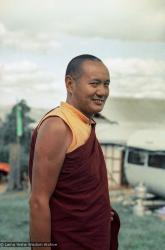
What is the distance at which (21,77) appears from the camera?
253 centimetres

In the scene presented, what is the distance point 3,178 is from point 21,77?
616mm

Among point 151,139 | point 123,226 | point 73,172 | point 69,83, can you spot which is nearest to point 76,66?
point 69,83

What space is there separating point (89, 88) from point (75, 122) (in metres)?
0.12

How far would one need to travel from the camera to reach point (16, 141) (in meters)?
2.56

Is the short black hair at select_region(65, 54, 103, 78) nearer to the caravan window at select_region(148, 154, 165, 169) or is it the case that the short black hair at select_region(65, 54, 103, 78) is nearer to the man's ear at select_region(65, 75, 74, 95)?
the man's ear at select_region(65, 75, 74, 95)

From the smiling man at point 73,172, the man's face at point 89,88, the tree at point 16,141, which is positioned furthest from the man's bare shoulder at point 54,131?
the tree at point 16,141

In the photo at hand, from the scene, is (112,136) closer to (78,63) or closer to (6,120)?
(6,120)

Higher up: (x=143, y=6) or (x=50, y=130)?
(x=143, y=6)

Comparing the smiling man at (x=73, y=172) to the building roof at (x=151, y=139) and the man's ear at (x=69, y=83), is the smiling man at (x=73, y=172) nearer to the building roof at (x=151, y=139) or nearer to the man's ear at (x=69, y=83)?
the man's ear at (x=69, y=83)

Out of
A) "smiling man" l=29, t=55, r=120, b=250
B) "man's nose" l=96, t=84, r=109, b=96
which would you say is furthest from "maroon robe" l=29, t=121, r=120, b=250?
"man's nose" l=96, t=84, r=109, b=96

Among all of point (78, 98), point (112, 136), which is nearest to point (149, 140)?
point (112, 136)

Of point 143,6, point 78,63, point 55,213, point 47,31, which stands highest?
point 143,6

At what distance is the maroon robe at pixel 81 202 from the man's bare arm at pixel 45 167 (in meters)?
0.04

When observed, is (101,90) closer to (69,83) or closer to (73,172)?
(69,83)
